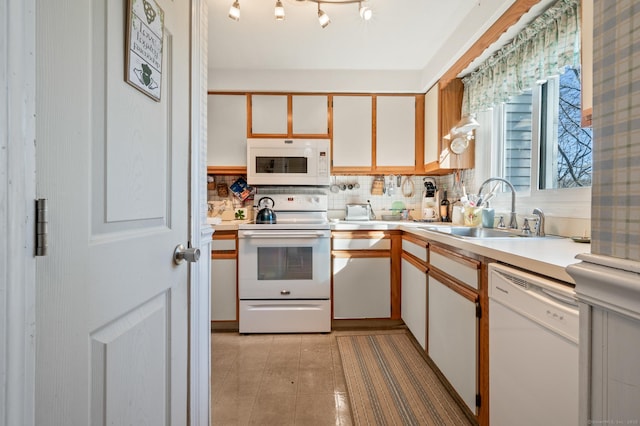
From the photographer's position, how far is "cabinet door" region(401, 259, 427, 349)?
2.09m

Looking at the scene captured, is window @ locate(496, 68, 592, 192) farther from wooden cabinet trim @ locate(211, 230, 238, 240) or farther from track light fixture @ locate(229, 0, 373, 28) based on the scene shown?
wooden cabinet trim @ locate(211, 230, 238, 240)

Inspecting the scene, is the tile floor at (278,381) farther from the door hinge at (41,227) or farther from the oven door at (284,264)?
the door hinge at (41,227)

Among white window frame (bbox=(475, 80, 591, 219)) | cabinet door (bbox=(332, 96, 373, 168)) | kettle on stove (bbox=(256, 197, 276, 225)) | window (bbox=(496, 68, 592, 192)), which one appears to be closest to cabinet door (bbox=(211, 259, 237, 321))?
kettle on stove (bbox=(256, 197, 276, 225))

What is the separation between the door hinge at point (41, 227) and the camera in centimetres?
43

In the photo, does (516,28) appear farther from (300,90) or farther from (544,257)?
(300,90)

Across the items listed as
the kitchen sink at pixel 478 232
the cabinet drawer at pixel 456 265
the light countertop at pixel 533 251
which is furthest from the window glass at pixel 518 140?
the cabinet drawer at pixel 456 265

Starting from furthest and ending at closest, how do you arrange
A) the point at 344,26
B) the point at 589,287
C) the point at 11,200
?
the point at 344,26
the point at 589,287
the point at 11,200

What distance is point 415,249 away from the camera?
2270 millimetres

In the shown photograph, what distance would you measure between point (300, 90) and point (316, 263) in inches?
61.3

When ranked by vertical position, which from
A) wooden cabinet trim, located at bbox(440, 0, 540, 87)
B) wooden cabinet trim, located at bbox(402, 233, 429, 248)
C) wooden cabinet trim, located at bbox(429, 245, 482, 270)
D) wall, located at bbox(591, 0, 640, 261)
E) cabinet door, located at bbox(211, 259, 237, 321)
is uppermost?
wooden cabinet trim, located at bbox(440, 0, 540, 87)

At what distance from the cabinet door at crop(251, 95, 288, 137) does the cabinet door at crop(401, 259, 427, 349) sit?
1.61 metres

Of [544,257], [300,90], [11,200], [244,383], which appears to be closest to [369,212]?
[300,90]

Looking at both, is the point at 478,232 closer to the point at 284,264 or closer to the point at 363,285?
the point at 363,285

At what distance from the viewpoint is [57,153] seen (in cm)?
48
